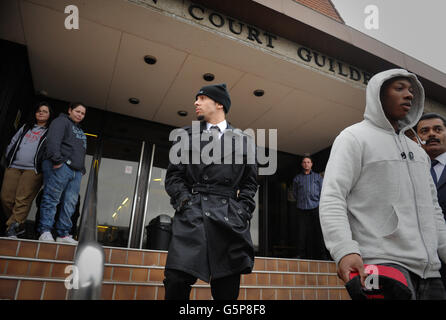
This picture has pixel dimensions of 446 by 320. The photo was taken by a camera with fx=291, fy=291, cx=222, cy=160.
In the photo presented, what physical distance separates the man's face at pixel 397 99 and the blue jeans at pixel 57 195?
3675mm

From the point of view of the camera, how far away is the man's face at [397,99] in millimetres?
1411

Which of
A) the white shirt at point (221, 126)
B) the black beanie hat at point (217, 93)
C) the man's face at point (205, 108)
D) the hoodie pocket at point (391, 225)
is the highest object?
the black beanie hat at point (217, 93)

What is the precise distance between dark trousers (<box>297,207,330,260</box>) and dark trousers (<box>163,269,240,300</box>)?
460 centimetres

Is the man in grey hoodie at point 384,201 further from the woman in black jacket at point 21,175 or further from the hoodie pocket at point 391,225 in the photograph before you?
the woman in black jacket at point 21,175

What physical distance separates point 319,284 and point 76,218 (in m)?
4.34

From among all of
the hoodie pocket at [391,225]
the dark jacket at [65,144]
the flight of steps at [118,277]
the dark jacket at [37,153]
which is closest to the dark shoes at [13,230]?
the flight of steps at [118,277]

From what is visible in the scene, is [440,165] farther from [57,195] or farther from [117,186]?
[117,186]

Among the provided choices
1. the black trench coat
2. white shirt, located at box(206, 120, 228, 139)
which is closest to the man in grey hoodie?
the black trench coat

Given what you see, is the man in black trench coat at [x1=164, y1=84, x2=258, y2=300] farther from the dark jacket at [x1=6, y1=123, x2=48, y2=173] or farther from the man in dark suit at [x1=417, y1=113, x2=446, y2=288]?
the dark jacket at [x1=6, y1=123, x2=48, y2=173]

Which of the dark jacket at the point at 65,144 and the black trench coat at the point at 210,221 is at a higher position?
the dark jacket at the point at 65,144

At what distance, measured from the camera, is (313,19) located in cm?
433

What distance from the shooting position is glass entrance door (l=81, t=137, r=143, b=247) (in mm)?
5719

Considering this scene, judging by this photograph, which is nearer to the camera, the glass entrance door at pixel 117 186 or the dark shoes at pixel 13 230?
the dark shoes at pixel 13 230

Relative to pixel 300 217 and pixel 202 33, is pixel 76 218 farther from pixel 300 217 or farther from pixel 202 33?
pixel 300 217
